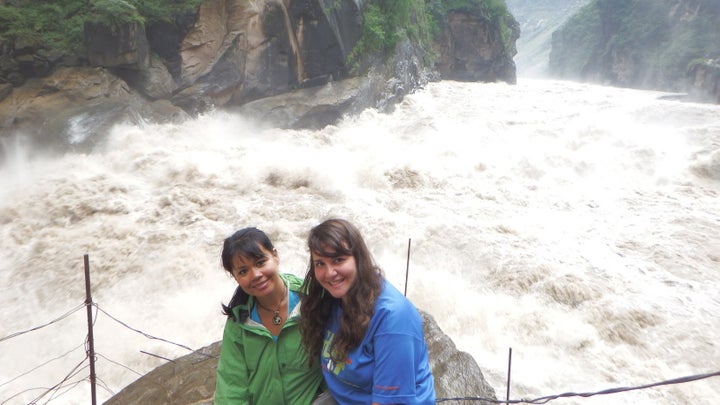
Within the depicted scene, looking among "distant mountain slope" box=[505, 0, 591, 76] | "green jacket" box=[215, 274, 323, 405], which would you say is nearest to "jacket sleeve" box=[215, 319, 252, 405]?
"green jacket" box=[215, 274, 323, 405]

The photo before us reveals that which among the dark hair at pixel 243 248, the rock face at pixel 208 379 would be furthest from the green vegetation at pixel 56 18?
the dark hair at pixel 243 248

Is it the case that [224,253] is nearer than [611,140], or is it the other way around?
[224,253]

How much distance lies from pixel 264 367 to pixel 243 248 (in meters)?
0.50

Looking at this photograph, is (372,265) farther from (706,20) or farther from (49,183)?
(706,20)

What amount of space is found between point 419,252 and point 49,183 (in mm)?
7468

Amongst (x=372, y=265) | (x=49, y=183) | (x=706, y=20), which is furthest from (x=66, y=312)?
(x=706, y=20)

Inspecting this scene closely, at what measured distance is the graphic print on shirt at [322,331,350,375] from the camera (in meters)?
1.69

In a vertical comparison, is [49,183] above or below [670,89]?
above

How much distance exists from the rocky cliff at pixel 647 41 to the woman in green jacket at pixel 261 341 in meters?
40.3

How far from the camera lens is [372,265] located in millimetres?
1684

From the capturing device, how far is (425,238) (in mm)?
8617

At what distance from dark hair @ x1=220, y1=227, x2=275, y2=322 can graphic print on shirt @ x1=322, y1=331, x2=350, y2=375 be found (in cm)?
40

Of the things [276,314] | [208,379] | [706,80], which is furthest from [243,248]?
[706,80]

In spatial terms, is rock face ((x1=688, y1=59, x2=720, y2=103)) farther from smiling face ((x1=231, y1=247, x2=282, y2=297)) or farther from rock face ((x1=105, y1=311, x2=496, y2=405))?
smiling face ((x1=231, y1=247, x2=282, y2=297))
